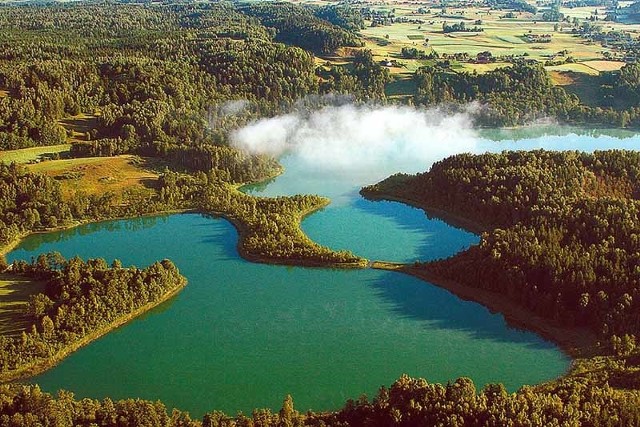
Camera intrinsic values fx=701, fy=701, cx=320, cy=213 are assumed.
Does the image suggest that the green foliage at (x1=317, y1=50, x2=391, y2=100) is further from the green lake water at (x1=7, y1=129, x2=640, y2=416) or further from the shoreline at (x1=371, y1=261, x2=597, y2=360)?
the shoreline at (x1=371, y1=261, x2=597, y2=360)

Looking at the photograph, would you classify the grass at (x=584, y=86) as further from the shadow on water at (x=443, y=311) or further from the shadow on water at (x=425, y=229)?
the shadow on water at (x=443, y=311)

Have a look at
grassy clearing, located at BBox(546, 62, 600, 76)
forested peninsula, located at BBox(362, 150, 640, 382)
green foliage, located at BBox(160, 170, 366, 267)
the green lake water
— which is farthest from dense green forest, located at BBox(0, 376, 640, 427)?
grassy clearing, located at BBox(546, 62, 600, 76)

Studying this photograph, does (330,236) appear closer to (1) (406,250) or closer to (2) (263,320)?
(1) (406,250)

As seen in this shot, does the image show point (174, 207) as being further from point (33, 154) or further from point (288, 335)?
point (288, 335)

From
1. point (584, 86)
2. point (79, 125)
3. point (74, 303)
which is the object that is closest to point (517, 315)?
point (74, 303)

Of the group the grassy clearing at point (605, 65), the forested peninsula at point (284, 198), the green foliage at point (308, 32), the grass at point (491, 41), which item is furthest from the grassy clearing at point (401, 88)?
→ the grassy clearing at point (605, 65)

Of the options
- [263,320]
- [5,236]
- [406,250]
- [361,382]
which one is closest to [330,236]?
[406,250]
